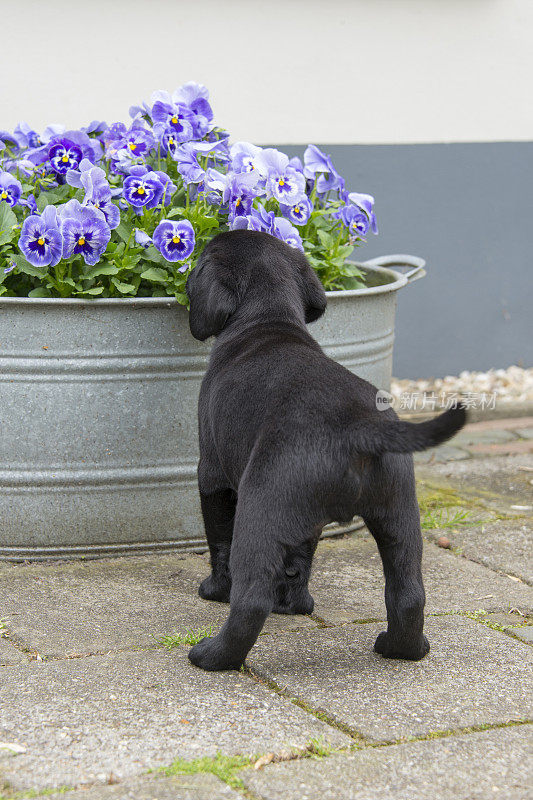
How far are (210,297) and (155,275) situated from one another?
0.53 meters

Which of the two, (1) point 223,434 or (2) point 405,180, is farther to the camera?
(2) point 405,180

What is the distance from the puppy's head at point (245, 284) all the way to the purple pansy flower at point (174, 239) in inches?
10.1

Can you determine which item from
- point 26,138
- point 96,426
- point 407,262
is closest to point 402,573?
point 96,426

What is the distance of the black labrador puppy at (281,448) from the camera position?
2.20m

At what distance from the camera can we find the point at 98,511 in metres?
3.18

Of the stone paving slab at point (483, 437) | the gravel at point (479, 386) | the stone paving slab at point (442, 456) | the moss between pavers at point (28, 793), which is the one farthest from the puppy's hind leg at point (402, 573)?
the gravel at point (479, 386)

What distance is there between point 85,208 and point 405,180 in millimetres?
2746

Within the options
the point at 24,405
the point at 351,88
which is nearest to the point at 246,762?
the point at 24,405

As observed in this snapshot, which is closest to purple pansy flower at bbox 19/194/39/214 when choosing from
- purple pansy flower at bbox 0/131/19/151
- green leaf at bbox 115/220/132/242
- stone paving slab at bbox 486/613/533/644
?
green leaf at bbox 115/220/132/242

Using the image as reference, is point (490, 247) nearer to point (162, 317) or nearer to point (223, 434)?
point (162, 317)

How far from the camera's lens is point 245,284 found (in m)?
2.65

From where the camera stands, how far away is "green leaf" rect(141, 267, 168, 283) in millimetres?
3092

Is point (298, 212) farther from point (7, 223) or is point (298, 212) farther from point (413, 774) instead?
point (413, 774)

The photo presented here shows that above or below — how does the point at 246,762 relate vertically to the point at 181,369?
below
